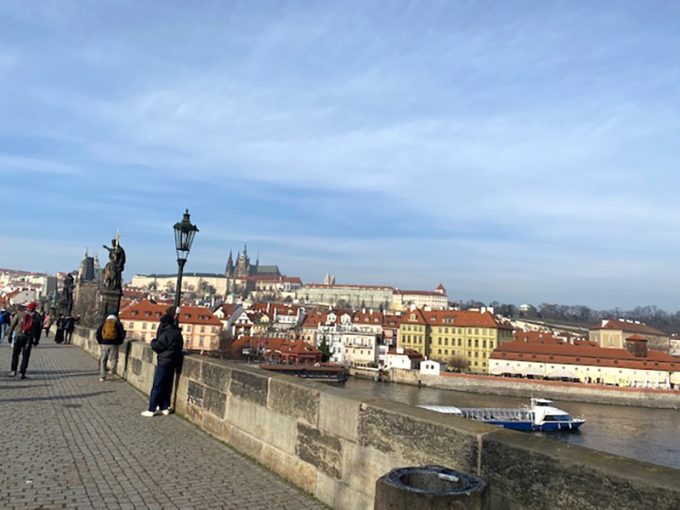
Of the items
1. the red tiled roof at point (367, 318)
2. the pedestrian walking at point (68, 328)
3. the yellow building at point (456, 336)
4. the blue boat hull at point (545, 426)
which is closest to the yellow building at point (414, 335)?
the yellow building at point (456, 336)

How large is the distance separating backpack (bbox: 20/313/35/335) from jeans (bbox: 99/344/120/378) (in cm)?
151

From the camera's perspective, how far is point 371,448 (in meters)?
4.06

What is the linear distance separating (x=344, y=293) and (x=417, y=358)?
112 meters

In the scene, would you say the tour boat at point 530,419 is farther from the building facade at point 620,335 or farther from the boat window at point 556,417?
the building facade at point 620,335

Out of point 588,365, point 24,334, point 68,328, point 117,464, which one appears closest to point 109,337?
point 24,334

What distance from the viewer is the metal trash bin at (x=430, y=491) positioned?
221cm

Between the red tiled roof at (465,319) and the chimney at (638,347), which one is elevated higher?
the red tiled roof at (465,319)

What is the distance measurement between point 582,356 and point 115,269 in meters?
73.0

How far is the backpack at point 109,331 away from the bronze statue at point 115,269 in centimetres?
824

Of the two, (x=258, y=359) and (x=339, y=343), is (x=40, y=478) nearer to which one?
(x=258, y=359)

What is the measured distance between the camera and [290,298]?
193 meters

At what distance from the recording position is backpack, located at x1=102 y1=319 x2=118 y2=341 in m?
10.7

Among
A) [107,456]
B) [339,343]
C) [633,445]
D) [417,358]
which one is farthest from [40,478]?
[339,343]

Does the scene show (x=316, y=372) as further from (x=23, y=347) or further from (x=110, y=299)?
(x=23, y=347)
